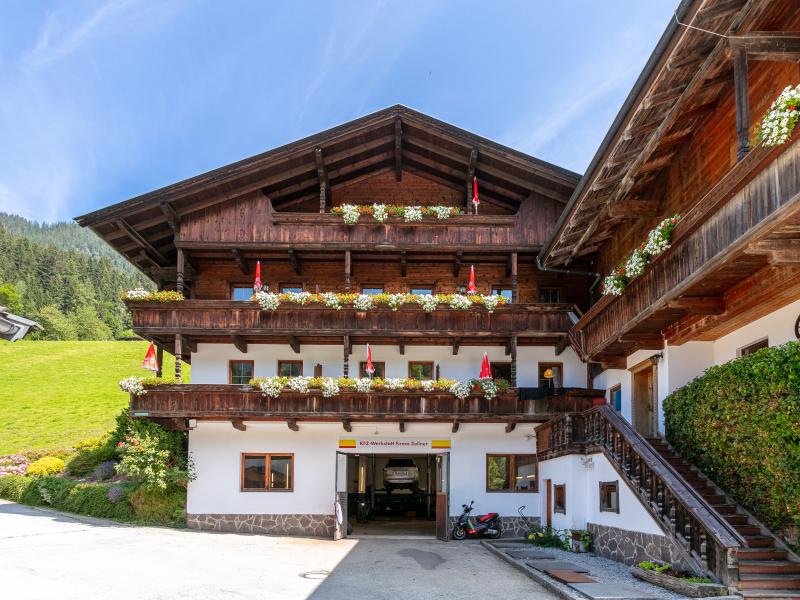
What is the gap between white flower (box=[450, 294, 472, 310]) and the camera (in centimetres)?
2345

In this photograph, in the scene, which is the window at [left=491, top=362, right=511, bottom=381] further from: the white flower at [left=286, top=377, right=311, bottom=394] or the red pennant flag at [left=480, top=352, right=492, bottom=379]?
the white flower at [left=286, top=377, right=311, bottom=394]

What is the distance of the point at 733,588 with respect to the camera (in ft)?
37.2

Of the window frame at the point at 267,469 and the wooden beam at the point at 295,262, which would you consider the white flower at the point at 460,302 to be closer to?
the wooden beam at the point at 295,262

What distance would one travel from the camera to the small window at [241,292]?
2636cm

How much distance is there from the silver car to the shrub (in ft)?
42.6

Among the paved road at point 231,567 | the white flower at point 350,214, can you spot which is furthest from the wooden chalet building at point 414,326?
the paved road at point 231,567

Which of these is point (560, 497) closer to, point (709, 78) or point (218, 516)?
point (218, 516)

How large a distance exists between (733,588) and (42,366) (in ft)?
199

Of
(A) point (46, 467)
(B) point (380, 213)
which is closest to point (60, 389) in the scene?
(A) point (46, 467)

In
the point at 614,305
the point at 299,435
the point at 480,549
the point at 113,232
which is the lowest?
the point at 480,549

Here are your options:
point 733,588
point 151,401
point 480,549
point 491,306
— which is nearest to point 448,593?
point 733,588

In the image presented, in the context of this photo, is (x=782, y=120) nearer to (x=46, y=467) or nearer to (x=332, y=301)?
(x=332, y=301)

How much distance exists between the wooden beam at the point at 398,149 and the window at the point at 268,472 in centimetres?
1017

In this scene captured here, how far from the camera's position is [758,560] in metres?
12.1
